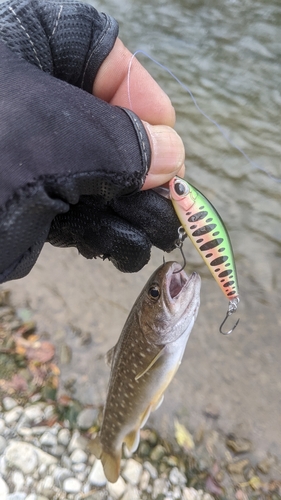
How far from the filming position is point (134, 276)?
4.56 m

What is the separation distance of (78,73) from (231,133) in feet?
12.5

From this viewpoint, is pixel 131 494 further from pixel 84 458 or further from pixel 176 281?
pixel 176 281

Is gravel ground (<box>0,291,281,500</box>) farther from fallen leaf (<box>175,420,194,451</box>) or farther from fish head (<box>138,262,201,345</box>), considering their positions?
fish head (<box>138,262,201,345</box>)

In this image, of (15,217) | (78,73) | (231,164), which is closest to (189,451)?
(15,217)

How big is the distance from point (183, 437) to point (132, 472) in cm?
57

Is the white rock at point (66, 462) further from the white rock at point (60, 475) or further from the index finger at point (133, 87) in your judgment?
the index finger at point (133, 87)

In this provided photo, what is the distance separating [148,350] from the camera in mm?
2389

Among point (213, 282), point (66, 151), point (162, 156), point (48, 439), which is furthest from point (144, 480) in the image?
point (66, 151)

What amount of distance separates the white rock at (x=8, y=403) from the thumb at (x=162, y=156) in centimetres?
248

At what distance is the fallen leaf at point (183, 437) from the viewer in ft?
11.5

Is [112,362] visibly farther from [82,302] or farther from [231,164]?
[231,164]

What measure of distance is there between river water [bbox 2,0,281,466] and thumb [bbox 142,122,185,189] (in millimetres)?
2448

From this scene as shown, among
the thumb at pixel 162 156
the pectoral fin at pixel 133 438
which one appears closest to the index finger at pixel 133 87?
the thumb at pixel 162 156

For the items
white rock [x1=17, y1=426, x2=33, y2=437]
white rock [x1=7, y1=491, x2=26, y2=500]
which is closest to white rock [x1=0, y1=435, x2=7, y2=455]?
white rock [x1=17, y1=426, x2=33, y2=437]
